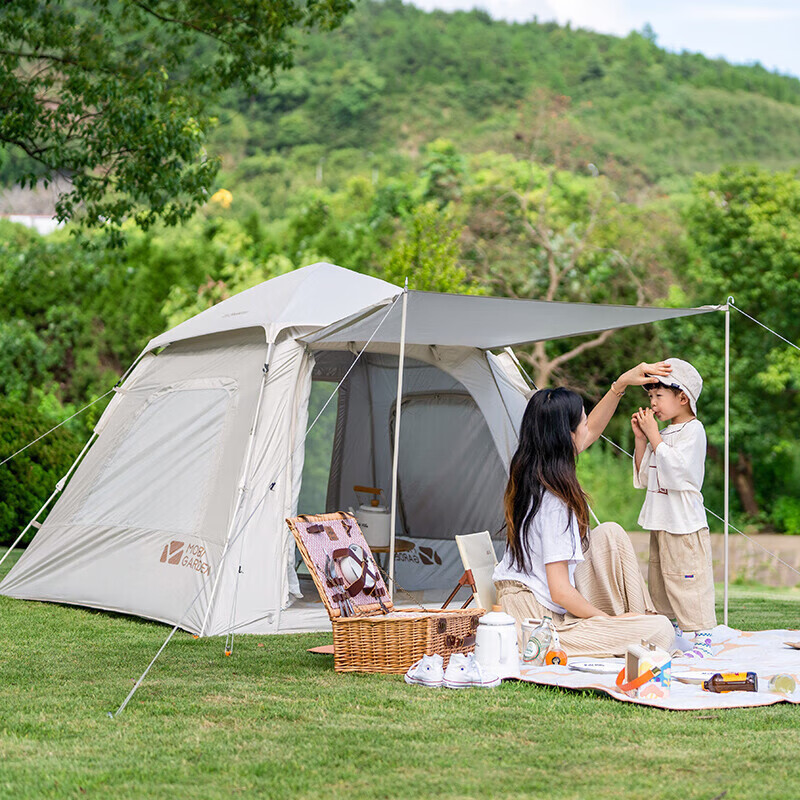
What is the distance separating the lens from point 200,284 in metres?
14.5

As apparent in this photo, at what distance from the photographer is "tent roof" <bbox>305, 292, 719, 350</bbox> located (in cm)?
475

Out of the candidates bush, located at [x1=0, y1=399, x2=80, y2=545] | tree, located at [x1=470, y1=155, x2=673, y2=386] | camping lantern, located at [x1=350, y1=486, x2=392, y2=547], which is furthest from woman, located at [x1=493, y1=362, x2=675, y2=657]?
tree, located at [x1=470, y1=155, x2=673, y2=386]

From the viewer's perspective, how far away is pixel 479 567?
184 inches

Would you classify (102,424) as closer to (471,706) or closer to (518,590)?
(518,590)

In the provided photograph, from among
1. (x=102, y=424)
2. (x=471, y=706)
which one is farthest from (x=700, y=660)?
(x=102, y=424)

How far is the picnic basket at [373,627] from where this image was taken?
417 cm

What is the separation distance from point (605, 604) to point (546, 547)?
A: 19.1 inches

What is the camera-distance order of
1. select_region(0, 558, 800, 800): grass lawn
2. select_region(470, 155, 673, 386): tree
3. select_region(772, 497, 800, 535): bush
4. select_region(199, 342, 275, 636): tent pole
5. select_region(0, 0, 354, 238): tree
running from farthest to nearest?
select_region(470, 155, 673, 386): tree, select_region(772, 497, 800, 535): bush, select_region(0, 0, 354, 238): tree, select_region(199, 342, 275, 636): tent pole, select_region(0, 558, 800, 800): grass lawn

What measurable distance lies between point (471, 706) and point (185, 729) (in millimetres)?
901

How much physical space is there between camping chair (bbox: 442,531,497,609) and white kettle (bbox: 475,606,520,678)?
514 mm

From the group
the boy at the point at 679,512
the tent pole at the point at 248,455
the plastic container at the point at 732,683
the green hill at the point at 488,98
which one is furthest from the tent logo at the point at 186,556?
the green hill at the point at 488,98

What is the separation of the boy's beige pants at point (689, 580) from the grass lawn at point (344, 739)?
3.47 feet

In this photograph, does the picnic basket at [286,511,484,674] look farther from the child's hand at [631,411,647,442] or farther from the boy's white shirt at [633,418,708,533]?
the child's hand at [631,411,647,442]

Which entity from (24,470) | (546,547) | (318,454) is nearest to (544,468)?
(546,547)
